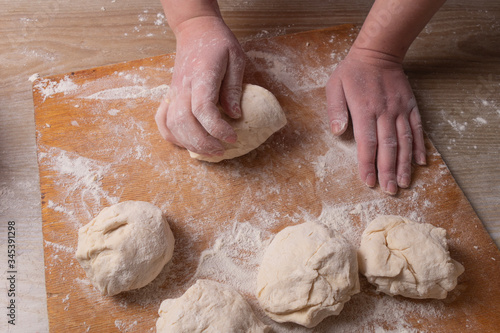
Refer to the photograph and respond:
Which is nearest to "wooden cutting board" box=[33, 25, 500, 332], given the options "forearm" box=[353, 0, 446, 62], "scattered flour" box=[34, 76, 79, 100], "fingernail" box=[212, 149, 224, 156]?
"scattered flour" box=[34, 76, 79, 100]

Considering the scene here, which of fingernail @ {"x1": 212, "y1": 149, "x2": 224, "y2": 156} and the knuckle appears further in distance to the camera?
the knuckle

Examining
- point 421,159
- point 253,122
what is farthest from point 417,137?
point 253,122

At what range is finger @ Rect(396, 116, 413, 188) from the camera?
5.17 ft

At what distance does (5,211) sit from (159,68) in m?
0.87

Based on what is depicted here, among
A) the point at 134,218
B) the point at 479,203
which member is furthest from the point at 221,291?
the point at 479,203

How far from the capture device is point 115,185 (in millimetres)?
1540

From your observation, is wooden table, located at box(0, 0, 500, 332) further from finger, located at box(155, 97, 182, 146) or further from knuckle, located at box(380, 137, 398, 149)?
finger, located at box(155, 97, 182, 146)

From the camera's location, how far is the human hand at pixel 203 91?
1428mm

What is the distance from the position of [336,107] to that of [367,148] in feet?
0.72

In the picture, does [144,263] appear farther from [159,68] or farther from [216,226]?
[159,68]

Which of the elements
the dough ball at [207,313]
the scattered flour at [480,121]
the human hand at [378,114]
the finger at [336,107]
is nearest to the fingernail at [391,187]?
the human hand at [378,114]

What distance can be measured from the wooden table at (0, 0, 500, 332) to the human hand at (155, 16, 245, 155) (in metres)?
0.46

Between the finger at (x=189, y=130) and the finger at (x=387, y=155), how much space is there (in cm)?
64

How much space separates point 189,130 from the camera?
4.74 feet
